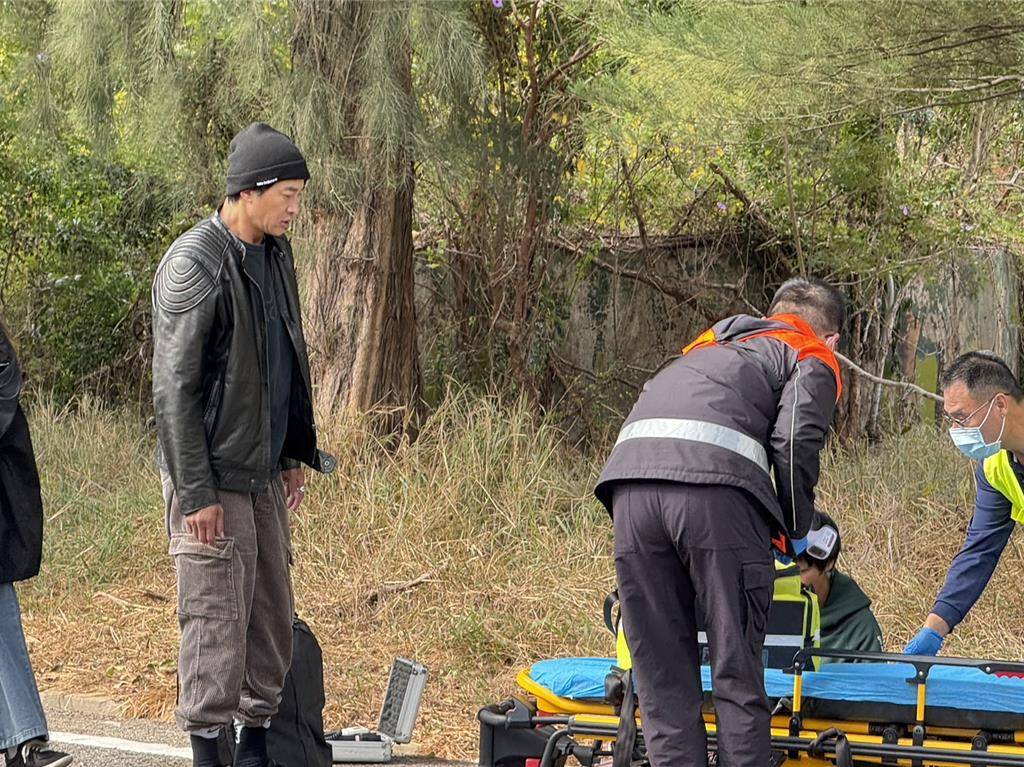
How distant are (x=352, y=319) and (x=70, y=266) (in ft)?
13.0

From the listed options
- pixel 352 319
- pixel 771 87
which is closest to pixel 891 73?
pixel 771 87

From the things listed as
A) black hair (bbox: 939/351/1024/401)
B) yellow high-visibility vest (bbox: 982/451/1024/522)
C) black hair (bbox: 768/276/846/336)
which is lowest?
yellow high-visibility vest (bbox: 982/451/1024/522)

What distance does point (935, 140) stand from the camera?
11562 mm

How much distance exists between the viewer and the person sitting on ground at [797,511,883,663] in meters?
4.90

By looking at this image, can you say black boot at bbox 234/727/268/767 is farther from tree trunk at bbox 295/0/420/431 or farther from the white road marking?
tree trunk at bbox 295/0/420/431

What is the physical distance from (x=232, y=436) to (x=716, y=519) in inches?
60.0

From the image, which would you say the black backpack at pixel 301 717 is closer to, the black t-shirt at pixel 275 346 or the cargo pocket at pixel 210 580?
the cargo pocket at pixel 210 580

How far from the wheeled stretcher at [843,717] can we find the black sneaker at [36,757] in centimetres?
146

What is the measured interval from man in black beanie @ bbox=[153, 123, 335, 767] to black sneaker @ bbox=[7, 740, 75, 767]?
25.4 inches

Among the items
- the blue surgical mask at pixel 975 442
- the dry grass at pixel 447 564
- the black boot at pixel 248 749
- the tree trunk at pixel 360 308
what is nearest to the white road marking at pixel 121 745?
the dry grass at pixel 447 564

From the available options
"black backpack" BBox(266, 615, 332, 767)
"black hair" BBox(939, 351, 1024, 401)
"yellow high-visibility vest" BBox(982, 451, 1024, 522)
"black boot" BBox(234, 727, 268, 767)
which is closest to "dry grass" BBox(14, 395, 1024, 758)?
"black backpack" BBox(266, 615, 332, 767)

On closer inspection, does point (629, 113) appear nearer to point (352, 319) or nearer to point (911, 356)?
point (352, 319)

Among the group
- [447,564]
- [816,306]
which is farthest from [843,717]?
[447,564]

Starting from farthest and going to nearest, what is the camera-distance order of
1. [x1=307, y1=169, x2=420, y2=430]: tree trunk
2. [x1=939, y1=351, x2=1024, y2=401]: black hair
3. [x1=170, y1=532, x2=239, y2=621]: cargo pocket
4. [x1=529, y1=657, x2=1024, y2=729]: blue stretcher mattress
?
[x1=307, y1=169, x2=420, y2=430]: tree trunk → [x1=939, y1=351, x2=1024, y2=401]: black hair → [x1=170, y1=532, x2=239, y2=621]: cargo pocket → [x1=529, y1=657, x2=1024, y2=729]: blue stretcher mattress
